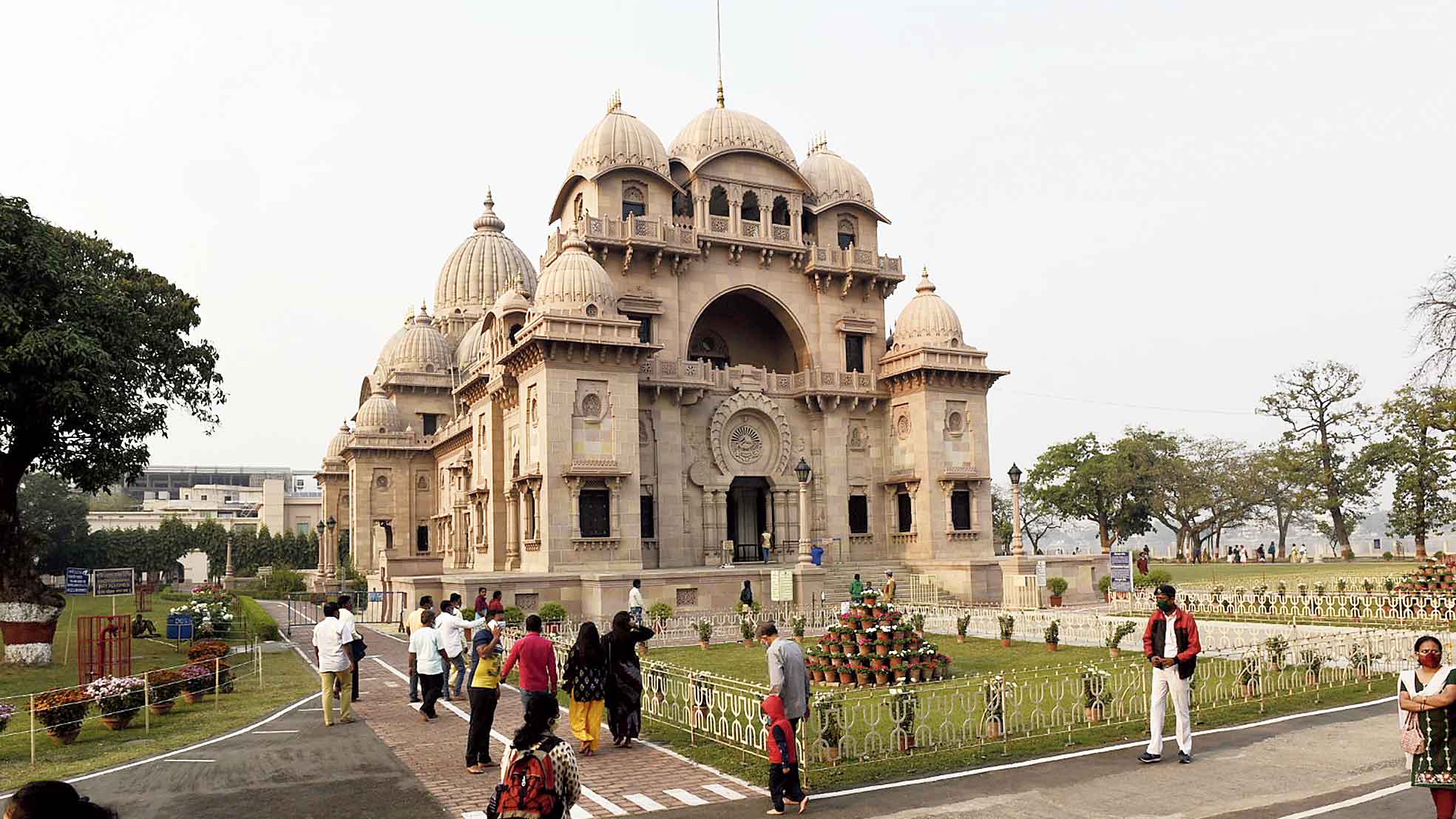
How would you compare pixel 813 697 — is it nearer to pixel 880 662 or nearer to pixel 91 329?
pixel 880 662

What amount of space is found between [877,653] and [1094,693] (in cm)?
506

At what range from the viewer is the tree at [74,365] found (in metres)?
21.8

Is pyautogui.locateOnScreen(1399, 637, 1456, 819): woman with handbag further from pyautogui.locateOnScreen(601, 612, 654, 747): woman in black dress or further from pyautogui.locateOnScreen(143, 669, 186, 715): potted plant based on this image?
pyautogui.locateOnScreen(143, 669, 186, 715): potted plant

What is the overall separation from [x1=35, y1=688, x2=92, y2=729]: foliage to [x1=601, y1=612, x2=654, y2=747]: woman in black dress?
7833 millimetres

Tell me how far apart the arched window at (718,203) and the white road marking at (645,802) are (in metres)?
33.7

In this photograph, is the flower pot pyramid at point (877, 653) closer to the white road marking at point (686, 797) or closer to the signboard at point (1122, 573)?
the white road marking at point (686, 797)

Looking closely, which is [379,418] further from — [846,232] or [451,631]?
[451,631]

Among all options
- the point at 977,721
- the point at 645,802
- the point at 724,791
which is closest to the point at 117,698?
the point at 645,802

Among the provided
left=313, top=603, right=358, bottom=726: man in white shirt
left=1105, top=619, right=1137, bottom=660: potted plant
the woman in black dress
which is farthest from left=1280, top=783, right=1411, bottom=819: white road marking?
left=313, top=603, right=358, bottom=726: man in white shirt

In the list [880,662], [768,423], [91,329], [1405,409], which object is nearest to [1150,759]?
[880,662]

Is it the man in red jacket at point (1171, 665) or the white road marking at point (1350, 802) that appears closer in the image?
the white road marking at point (1350, 802)

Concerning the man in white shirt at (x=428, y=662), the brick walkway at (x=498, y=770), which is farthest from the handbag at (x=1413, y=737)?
the man in white shirt at (x=428, y=662)

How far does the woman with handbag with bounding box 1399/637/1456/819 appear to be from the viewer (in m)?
8.19

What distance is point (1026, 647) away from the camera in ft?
77.1
